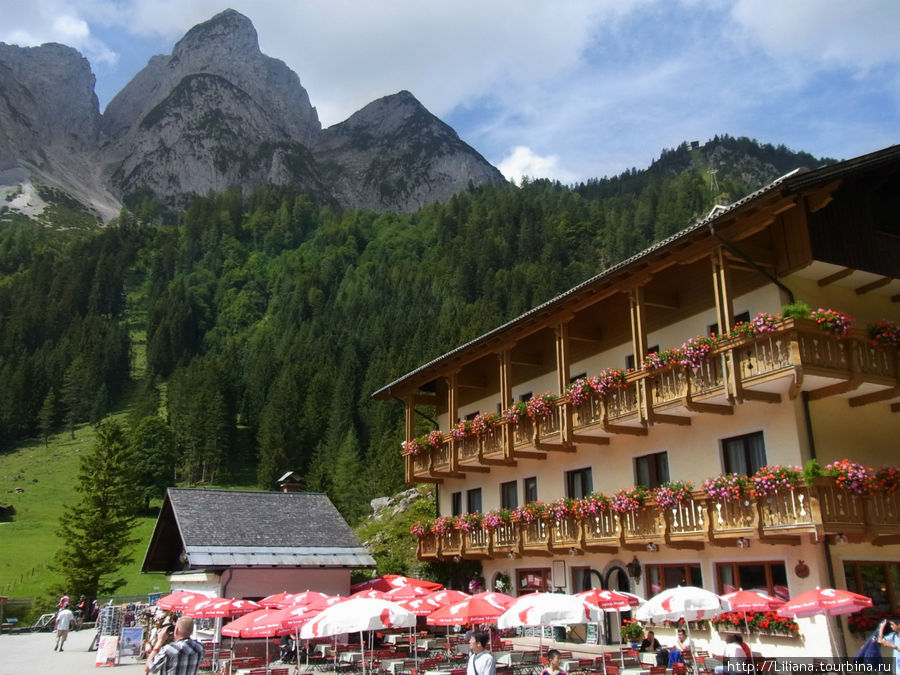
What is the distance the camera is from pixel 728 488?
1777 centimetres

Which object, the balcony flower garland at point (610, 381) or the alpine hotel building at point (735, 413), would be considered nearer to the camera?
the alpine hotel building at point (735, 413)

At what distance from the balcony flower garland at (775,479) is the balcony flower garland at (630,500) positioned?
370 centimetres

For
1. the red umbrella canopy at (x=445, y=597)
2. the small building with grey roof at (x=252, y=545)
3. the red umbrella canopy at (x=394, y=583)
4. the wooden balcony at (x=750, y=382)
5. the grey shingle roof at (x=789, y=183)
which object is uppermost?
the grey shingle roof at (x=789, y=183)

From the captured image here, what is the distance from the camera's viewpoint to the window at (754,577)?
18.3 metres

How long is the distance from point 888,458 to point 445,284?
107 meters

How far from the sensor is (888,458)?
1948 centimetres

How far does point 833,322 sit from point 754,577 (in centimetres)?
651

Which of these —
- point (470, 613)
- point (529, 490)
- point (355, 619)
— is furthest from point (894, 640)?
point (529, 490)

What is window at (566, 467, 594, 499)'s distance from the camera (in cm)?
2525

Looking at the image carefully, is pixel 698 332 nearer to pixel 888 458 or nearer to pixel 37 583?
pixel 888 458

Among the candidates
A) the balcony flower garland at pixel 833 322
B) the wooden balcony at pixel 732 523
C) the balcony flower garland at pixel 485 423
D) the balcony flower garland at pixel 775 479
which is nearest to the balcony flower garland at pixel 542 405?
the balcony flower garland at pixel 485 423

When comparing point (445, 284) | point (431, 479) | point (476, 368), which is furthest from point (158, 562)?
point (445, 284)

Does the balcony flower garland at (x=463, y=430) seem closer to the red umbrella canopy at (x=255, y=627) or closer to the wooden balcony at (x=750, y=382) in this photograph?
the wooden balcony at (x=750, y=382)

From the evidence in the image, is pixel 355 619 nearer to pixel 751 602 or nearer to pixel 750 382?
pixel 751 602
